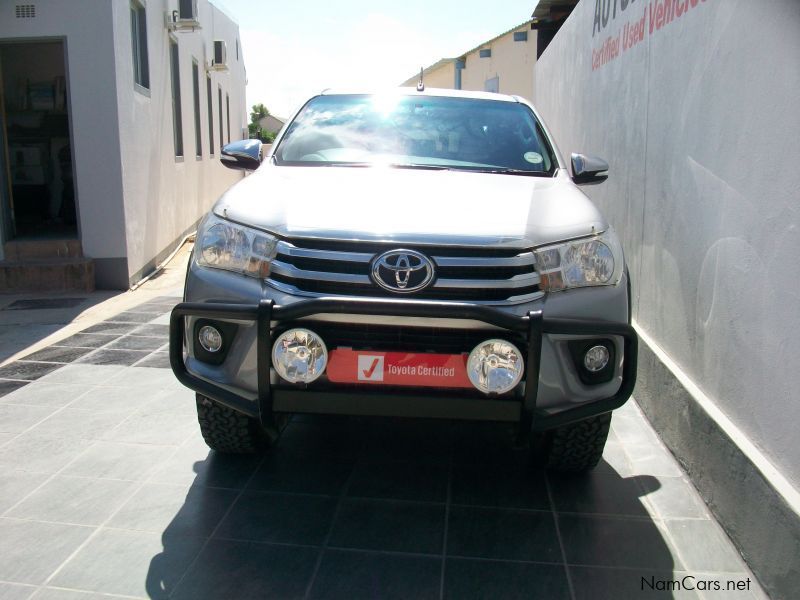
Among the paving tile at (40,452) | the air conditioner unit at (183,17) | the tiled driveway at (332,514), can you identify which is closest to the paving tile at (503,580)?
the tiled driveway at (332,514)

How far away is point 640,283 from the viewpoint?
4742mm

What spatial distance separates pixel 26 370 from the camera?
5094mm

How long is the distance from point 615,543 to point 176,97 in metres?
10.4

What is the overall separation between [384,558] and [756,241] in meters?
1.81

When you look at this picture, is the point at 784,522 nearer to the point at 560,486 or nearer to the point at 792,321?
the point at 792,321

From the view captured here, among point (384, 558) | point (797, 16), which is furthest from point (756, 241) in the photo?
point (384, 558)

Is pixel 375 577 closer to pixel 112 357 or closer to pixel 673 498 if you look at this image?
pixel 673 498

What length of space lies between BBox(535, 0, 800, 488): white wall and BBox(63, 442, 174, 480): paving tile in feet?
8.44

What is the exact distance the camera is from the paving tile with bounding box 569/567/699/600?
104 inches

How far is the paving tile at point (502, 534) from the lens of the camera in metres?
2.88

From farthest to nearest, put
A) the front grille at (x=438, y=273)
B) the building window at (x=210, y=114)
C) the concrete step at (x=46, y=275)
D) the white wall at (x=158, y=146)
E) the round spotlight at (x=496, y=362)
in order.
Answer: the building window at (x=210, y=114) < the white wall at (x=158, y=146) < the concrete step at (x=46, y=275) < the front grille at (x=438, y=273) < the round spotlight at (x=496, y=362)

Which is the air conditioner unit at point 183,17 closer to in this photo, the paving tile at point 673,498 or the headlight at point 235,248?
the headlight at point 235,248

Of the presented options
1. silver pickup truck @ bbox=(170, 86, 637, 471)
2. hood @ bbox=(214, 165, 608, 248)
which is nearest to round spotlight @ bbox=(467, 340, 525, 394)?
silver pickup truck @ bbox=(170, 86, 637, 471)

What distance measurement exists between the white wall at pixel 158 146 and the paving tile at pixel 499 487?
5.80m
